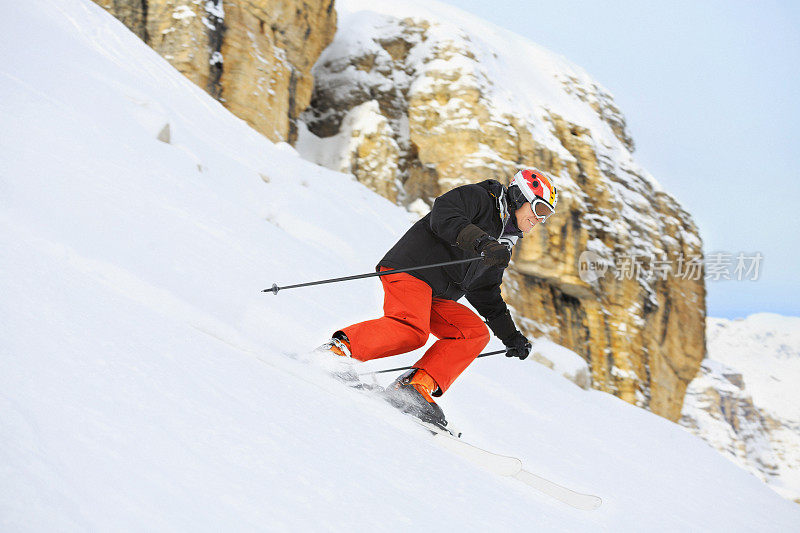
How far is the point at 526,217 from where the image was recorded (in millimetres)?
2834

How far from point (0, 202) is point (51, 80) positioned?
3137mm

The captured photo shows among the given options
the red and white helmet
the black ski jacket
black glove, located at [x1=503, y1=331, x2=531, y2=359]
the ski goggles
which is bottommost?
black glove, located at [x1=503, y1=331, x2=531, y2=359]

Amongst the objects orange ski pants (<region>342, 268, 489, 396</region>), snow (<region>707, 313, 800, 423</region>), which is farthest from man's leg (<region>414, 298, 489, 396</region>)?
snow (<region>707, 313, 800, 423</region>)

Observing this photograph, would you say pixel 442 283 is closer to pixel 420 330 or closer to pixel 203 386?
pixel 420 330

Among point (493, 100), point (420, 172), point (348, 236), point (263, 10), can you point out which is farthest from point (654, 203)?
point (348, 236)

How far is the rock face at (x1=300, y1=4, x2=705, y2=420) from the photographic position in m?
A: 19.2

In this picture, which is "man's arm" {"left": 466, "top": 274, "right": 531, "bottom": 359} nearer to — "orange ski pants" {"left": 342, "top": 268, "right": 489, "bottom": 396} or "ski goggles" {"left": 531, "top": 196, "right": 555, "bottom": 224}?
"orange ski pants" {"left": 342, "top": 268, "right": 489, "bottom": 396}

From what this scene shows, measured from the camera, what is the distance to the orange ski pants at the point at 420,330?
97.0 inches

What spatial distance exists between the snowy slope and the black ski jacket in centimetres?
79

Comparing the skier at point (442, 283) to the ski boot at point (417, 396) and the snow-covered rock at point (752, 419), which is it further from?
the snow-covered rock at point (752, 419)

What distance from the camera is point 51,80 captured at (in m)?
4.79

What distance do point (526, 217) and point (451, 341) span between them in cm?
77

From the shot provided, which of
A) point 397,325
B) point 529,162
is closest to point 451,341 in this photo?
point 397,325

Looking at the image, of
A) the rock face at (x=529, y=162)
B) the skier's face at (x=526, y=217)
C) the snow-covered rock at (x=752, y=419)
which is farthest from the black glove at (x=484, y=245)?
the snow-covered rock at (x=752, y=419)
